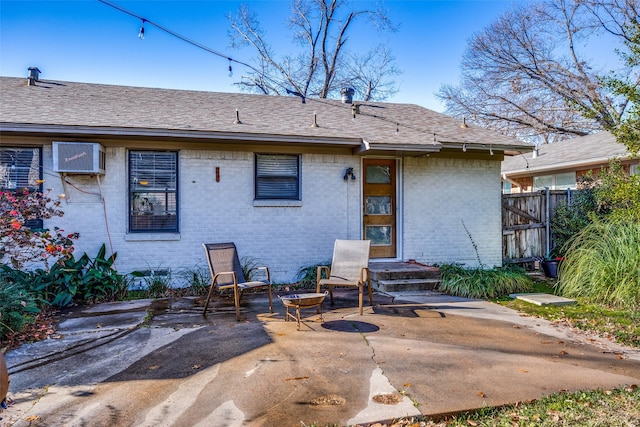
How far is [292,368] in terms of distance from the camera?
151 inches

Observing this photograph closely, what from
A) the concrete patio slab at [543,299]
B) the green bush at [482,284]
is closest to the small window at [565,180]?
the green bush at [482,284]

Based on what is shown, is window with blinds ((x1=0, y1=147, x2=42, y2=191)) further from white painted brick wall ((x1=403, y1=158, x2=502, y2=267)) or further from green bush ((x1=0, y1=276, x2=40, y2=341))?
white painted brick wall ((x1=403, y1=158, x2=502, y2=267))

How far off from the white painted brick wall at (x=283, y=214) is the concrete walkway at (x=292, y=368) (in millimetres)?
2124

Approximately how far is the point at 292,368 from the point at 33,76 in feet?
31.6

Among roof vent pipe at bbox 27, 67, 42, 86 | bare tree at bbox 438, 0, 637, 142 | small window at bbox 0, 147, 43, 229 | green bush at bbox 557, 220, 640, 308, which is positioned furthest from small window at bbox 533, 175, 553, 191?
roof vent pipe at bbox 27, 67, 42, 86

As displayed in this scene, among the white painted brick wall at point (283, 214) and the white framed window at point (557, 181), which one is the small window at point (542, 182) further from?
the white painted brick wall at point (283, 214)

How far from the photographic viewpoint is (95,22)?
974 centimetres

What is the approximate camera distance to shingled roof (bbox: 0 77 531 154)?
286 inches

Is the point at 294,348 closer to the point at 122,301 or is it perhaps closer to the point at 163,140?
the point at 122,301

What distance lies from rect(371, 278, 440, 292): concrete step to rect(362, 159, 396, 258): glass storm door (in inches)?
53.4

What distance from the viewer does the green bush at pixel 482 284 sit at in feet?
23.8

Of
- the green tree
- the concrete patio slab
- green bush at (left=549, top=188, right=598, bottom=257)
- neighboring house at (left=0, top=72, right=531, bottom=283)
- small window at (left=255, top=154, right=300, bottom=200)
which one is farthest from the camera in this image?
green bush at (left=549, top=188, right=598, bottom=257)

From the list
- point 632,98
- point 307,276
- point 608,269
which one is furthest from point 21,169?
point 608,269

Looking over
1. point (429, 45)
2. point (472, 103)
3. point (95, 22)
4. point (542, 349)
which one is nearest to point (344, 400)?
point (542, 349)
